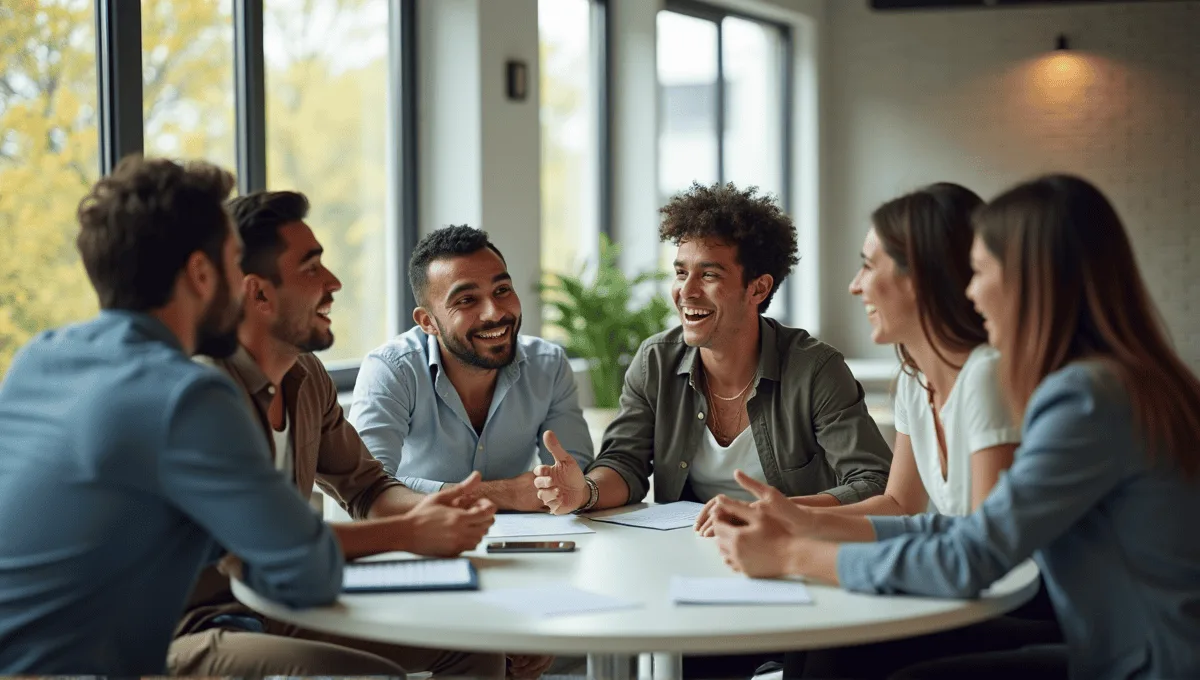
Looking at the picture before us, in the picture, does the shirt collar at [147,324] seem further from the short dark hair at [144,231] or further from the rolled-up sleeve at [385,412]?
the rolled-up sleeve at [385,412]

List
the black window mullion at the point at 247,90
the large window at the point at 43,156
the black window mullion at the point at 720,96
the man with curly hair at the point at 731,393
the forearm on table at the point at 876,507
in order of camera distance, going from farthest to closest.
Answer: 1. the black window mullion at the point at 720,96
2. the black window mullion at the point at 247,90
3. the large window at the point at 43,156
4. the man with curly hair at the point at 731,393
5. the forearm on table at the point at 876,507

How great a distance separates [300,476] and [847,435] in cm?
123

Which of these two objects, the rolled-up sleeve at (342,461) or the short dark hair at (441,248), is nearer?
the rolled-up sleeve at (342,461)

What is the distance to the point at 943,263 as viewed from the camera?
89.0 inches

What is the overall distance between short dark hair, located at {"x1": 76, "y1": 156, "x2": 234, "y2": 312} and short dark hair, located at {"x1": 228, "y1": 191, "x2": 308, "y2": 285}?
22.7 inches

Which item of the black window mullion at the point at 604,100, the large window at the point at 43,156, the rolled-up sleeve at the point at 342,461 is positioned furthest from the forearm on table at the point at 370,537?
the black window mullion at the point at 604,100

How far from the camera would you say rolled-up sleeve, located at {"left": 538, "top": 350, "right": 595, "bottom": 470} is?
3352 millimetres

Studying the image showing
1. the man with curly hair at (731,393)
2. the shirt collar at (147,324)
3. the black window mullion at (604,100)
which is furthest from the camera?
the black window mullion at (604,100)

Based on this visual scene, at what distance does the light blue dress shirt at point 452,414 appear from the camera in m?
3.18

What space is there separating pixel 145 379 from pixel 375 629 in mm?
463

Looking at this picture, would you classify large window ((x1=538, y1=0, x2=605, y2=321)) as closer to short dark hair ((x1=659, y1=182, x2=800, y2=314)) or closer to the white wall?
the white wall

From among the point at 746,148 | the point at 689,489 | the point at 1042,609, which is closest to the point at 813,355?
the point at 689,489

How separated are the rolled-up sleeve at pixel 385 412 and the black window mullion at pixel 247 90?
1.55 metres

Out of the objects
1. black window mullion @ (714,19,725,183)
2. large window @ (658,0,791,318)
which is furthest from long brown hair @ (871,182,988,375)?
black window mullion @ (714,19,725,183)
